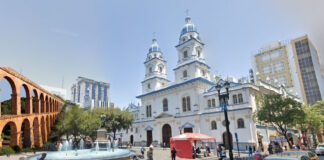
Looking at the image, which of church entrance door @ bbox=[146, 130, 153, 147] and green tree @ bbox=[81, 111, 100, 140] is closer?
green tree @ bbox=[81, 111, 100, 140]

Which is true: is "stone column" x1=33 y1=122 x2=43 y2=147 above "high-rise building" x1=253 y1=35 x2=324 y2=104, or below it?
below

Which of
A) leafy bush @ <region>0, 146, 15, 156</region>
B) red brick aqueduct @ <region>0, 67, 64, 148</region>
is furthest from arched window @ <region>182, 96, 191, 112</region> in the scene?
leafy bush @ <region>0, 146, 15, 156</region>

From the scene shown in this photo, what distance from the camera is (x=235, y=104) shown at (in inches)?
1202

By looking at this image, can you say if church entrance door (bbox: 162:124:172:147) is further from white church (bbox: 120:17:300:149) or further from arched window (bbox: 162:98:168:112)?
arched window (bbox: 162:98:168:112)

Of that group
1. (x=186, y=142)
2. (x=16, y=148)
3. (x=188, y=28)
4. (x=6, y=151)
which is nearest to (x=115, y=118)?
(x=16, y=148)

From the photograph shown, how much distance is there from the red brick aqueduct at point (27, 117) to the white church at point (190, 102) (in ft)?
61.7

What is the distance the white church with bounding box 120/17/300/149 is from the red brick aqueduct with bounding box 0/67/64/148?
1882 cm

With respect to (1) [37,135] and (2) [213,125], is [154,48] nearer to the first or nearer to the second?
(2) [213,125]

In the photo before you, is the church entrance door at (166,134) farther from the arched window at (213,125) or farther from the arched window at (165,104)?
the arched window at (213,125)

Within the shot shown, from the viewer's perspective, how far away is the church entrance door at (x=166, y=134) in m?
38.7

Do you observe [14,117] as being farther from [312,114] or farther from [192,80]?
[312,114]

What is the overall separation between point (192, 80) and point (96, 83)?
4505 inches

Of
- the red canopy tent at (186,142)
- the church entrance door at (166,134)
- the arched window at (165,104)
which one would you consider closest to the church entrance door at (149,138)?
the church entrance door at (166,134)

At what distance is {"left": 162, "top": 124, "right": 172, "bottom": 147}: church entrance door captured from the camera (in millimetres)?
38719
